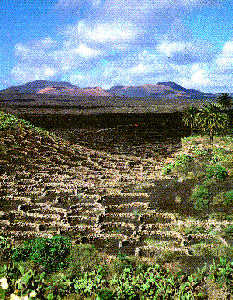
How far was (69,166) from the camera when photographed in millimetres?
17656

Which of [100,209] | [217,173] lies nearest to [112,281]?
[100,209]

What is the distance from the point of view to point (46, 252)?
7.83m

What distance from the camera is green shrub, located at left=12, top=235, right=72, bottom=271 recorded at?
7615 millimetres

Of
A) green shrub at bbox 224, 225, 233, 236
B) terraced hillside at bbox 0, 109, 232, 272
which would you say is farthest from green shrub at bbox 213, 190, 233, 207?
green shrub at bbox 224, 225, 233, 236

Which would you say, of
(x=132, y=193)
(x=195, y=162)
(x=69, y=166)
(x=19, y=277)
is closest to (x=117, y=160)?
(x=69, y=166)

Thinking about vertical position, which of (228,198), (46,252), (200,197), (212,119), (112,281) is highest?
(212,119)

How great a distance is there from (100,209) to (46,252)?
3.93 metres

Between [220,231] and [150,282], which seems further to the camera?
[220,231]

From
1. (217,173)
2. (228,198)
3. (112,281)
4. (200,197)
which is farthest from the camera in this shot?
(217,173)

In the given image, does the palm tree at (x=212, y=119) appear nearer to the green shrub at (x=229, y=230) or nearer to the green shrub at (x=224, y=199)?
the green shrub at (x=224, y=199)

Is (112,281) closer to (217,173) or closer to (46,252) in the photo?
(46,252)

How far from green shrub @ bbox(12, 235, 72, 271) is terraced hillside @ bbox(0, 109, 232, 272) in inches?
29.1

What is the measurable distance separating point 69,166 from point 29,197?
5.11 m

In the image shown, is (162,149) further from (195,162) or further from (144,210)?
(144,210)
